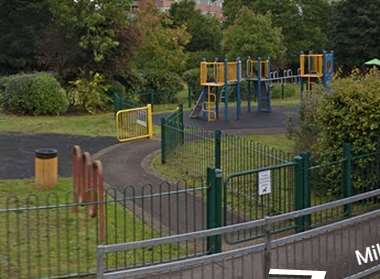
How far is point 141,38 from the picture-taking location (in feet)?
96.0

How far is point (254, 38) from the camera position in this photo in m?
40.4

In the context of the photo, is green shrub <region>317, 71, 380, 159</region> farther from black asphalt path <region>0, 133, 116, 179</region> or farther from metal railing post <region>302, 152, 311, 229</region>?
black asphalt path <region>0, 133, 116, 179</region>

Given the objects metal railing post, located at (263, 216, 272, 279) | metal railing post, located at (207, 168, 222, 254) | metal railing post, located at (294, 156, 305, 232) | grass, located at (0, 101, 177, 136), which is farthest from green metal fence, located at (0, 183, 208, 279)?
grass, located at (0, 101, 177, 136)

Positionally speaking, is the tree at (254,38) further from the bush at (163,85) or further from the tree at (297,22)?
the tree at (297,22)

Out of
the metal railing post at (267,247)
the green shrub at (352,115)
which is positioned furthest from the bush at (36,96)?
the metal railing post at (267,247)

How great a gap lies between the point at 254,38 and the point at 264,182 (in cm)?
3256

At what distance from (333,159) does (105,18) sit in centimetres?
1816

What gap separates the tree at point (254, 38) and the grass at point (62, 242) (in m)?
30.6

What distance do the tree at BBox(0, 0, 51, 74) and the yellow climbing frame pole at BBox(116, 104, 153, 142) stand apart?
73.1 feet

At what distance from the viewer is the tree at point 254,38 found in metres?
40.2

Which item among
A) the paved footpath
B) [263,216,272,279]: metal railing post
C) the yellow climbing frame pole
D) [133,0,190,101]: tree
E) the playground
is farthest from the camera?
[133,0,190,101]: tree

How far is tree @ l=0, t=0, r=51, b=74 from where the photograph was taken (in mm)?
40719

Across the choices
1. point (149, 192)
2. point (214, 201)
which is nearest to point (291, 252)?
point (214, 201)

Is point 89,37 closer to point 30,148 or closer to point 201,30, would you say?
point 30,148
